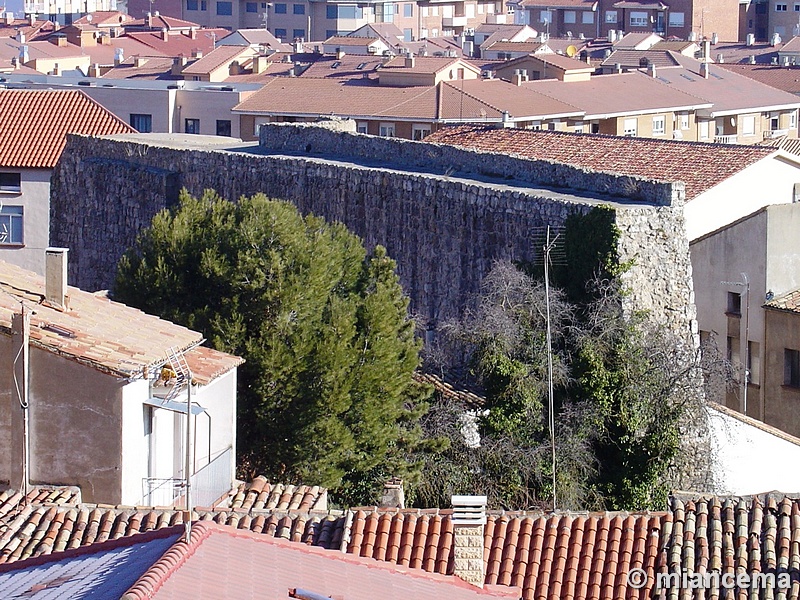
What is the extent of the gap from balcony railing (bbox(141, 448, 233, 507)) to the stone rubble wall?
6.22 metres

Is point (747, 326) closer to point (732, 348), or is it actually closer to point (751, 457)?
point (732, 348)

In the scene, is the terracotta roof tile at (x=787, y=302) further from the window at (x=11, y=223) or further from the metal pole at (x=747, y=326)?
the window at (x=11, y=223)

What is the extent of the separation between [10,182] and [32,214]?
0.68 m

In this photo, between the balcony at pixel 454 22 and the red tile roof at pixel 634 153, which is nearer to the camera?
the red tile roof at pixel 634 153

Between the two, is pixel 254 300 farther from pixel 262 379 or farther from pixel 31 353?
pixel 31 353

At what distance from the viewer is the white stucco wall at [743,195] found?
25406 mm

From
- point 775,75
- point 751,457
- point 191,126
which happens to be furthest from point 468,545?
point 775,75

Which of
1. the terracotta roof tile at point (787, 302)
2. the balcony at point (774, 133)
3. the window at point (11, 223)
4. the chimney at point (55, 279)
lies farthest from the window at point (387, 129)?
the chimney at point (55, 279)

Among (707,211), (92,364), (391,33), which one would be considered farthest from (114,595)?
(391,33)

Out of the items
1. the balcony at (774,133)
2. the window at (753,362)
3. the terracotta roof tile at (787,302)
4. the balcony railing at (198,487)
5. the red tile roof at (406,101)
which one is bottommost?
the window at (753,362)

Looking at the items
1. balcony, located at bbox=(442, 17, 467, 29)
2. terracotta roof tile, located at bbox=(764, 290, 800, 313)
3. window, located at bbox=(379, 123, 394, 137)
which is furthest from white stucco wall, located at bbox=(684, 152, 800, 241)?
balcony, located at bbox=(442, 17, 467, 29)

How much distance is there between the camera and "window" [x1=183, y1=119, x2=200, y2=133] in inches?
1804

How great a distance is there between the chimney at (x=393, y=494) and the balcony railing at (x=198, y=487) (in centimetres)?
138

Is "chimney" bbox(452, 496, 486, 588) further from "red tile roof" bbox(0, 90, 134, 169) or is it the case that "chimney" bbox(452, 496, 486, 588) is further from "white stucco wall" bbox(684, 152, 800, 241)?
"red tile roof" bbox(0, 90, 134, 169)
